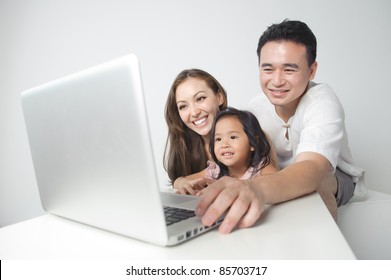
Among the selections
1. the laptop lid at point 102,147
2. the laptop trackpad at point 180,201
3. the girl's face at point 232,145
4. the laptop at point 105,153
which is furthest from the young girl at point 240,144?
the laptop lid at point 102,147

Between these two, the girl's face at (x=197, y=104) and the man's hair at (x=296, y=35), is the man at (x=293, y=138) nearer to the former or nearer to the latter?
the man's hair at (x=296, y=35)

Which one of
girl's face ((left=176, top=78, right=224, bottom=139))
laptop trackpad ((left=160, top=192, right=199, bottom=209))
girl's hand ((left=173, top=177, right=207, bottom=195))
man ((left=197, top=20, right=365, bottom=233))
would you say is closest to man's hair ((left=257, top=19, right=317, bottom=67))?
man ((left=197, top=20, right=365, bottom=233))

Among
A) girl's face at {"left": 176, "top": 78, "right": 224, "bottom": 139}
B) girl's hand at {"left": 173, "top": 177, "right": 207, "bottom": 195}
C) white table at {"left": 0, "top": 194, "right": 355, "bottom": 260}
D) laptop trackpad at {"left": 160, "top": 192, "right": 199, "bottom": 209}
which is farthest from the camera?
girl's face at {"left": 176, "top": 78, "right": 224, "bottom": 139}

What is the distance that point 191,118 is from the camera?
1.62m

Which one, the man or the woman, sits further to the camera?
the woman

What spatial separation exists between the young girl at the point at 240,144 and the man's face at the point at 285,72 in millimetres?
134

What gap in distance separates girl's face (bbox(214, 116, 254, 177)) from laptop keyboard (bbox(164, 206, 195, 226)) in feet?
2.29

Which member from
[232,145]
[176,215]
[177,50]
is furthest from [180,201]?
[177,50]

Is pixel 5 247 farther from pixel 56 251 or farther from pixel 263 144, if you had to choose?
pixel 263 144

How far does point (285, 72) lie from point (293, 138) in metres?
0.25

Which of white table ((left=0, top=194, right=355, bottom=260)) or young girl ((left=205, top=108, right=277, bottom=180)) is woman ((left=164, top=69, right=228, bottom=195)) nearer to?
young girl ((left=205, top=108, right=277, bottom=180))

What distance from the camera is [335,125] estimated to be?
104 cm

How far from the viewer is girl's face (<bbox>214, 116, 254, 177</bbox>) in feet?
4.40

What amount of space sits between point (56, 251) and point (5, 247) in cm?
11
